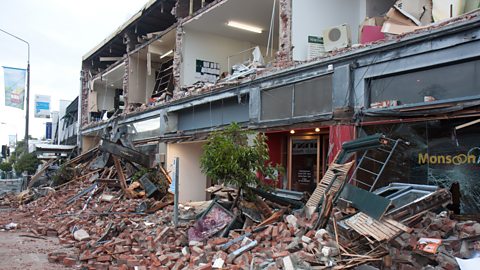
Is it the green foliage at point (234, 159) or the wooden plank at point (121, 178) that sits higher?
the green foliage at point (234, 159)

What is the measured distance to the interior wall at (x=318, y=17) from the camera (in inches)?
460

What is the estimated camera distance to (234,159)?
8422 mm

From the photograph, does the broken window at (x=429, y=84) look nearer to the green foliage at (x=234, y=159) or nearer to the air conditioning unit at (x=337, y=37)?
the air conditioning unit at (x=337, y=37)

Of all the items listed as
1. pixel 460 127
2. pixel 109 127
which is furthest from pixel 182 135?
pixel 460 127

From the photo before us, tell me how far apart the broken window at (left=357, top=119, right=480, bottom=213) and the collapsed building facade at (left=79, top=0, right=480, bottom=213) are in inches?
0.8

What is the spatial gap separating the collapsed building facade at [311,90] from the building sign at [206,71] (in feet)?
0.15

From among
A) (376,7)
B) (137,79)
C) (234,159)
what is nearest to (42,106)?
(137,79)

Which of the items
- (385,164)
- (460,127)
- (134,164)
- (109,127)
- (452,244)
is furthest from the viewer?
(109,127)

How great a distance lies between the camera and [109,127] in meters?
24.2

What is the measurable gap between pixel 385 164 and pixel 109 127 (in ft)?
62.5

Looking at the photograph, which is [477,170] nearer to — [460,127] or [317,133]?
[460,127]

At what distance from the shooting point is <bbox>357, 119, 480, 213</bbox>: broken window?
7.58m

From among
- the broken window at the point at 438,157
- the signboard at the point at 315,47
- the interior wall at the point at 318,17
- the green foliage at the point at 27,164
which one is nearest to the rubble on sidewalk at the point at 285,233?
the broken window at the point at 438,157

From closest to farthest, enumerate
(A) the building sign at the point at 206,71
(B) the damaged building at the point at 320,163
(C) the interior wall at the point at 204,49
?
1. (B) the damaged building at the point at 320,163
2. (C) the interior wall at the point at 204,49
3. (A) the building sign at the point at 206,71
